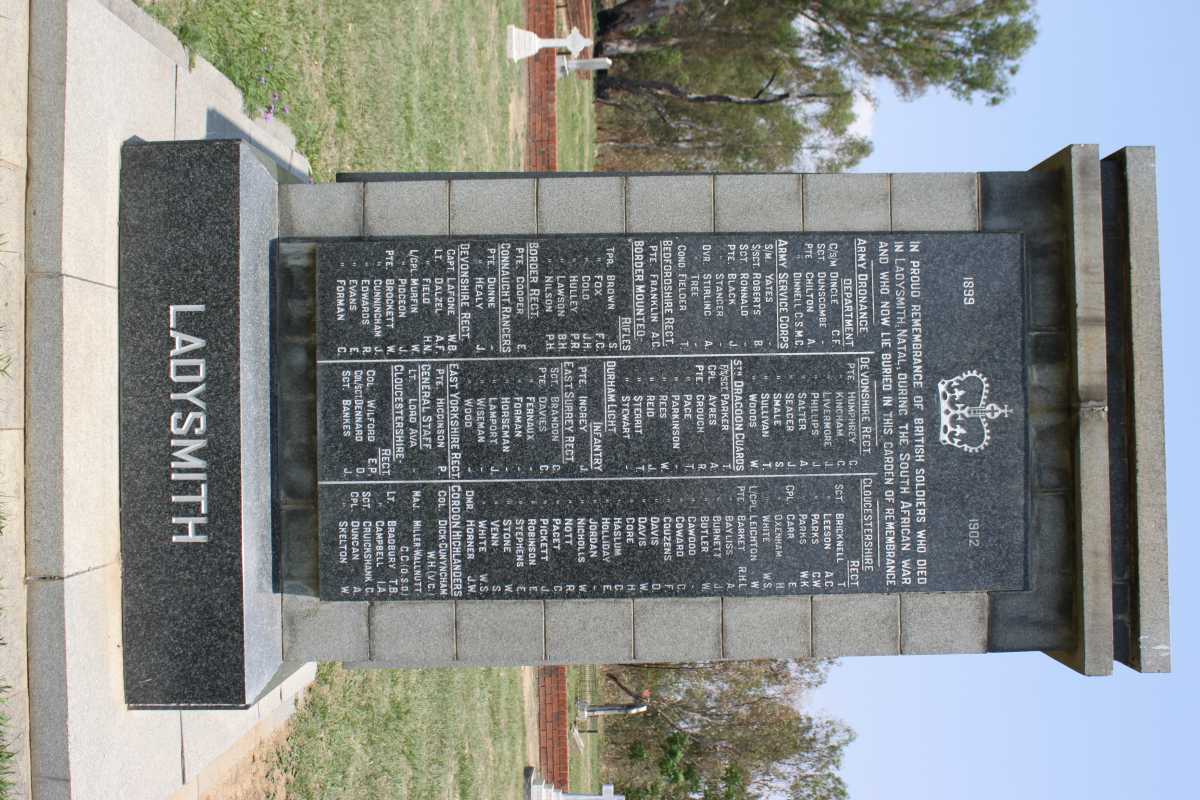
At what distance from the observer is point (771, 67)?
26.5 metres

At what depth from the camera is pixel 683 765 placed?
22.6 meters

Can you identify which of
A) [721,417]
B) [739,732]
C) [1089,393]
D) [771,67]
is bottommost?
[739,732]

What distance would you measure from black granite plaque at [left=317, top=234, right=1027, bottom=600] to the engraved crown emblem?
15 mm

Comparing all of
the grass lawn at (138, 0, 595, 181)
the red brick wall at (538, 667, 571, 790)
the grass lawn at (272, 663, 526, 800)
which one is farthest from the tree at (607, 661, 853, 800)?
the grass lawn at (138, 0, 595, 181)

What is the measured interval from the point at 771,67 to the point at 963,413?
73.9 feet

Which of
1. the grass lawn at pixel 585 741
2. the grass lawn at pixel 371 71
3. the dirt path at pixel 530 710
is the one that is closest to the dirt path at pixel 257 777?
the grass lawn at pixel 371 71

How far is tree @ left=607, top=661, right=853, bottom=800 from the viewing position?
74.9ft

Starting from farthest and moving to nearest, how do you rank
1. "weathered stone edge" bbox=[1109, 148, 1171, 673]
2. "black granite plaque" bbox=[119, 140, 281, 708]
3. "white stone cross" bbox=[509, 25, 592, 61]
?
"white stone cross" bbox=[509, 25, 592, 61] < "weathered stone edge" bbox=[1109, 148, 1171, 673] < "black granite plaque" bbox=[119, 140, 281, 708]

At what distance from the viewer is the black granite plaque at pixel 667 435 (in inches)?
243

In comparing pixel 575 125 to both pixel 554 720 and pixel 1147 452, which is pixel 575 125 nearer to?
pixel 554 720

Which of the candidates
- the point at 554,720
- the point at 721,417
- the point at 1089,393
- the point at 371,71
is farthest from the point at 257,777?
the point at 554,720

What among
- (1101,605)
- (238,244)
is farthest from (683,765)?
(238,244)

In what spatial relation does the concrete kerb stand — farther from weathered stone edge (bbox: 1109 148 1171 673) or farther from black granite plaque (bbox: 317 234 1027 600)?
weathered stone edge (bbox: 1109 148 1171 673)

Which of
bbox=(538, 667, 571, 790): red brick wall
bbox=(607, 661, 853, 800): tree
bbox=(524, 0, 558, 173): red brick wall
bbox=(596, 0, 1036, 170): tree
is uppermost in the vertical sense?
bbox=(596, 0, 1036, 170): tree
